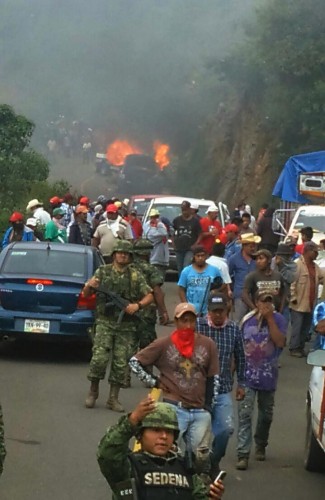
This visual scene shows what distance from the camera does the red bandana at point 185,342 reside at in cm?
757

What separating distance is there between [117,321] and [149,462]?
627 cm

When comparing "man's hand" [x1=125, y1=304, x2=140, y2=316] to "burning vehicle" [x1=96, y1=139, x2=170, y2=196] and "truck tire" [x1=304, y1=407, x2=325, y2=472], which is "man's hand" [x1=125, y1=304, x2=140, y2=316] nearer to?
"truck tire" [x1=304, y1=407, x2=325, y2=472]

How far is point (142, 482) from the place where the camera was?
488 cm

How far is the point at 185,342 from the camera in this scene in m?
7.58

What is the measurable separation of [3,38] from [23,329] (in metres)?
51.7

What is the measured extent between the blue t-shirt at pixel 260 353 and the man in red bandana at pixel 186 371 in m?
1.77

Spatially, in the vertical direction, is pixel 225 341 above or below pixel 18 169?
below

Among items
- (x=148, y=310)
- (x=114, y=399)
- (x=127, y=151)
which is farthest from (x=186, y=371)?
(x=127, y=151)

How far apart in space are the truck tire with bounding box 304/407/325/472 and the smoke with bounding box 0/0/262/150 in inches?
1616

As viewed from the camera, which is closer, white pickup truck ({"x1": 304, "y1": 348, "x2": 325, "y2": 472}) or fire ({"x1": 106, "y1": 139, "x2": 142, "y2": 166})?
white pickup truck ({"x1": 304, "y1": 348, "x2": 325, "y2": 472})

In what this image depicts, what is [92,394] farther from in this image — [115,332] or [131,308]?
[131,308]

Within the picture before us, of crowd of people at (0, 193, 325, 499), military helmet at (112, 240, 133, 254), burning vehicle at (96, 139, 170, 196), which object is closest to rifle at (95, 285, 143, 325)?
crowd of people at (0, 193, 325, 499)

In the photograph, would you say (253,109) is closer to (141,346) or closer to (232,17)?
(232,17)

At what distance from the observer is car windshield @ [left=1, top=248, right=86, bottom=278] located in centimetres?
1430
